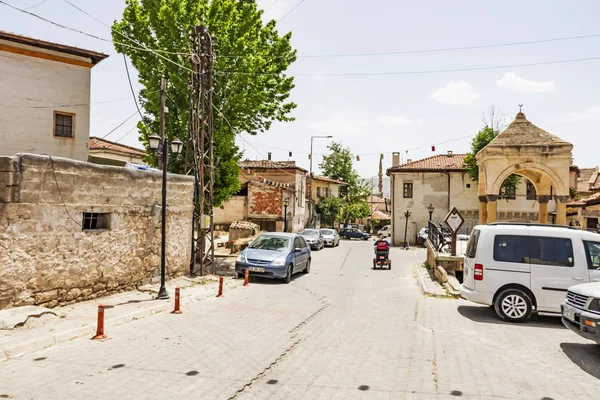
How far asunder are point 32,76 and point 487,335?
18.3m

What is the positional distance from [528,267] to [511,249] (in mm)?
482

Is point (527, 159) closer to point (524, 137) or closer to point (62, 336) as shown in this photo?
point (524, 137)

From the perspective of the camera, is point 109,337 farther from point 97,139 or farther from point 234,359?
point 97,139

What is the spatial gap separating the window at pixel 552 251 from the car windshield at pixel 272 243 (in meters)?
8.29

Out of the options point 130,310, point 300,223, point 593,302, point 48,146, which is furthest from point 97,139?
point 593,302

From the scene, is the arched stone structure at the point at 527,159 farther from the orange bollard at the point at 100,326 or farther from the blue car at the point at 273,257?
the orange bollard at the point at 100,326

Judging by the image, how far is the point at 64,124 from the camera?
1922cm

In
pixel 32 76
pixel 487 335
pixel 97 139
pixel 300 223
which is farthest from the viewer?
pixel 300 223

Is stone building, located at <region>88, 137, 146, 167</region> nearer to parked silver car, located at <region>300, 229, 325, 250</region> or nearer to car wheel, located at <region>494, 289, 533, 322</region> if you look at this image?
parked silver car, located at <region>300, 229, 325, 250</region>

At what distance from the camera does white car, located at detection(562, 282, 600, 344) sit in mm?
6863

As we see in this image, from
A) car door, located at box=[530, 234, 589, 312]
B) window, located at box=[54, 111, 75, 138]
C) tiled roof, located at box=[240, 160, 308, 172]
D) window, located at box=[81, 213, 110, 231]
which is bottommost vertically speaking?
car door, located at box=[530, 234, 589, 312]

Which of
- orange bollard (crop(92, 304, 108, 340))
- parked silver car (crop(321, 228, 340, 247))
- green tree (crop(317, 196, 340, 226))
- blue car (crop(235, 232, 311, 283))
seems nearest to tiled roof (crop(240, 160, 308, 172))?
green tree (crop(317, 196, 340, 226))

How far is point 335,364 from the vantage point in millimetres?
6461

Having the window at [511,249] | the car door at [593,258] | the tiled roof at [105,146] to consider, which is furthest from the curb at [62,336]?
the tiled roof at [105,146]
